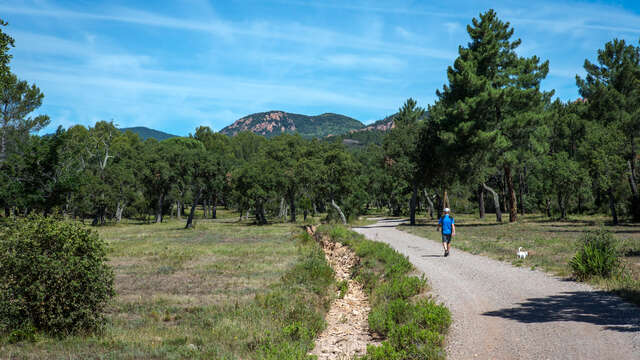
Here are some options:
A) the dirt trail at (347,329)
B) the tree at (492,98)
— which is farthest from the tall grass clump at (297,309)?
the tree at (492,98)

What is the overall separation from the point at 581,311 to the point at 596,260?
14.5ft

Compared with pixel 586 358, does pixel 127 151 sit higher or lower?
higher

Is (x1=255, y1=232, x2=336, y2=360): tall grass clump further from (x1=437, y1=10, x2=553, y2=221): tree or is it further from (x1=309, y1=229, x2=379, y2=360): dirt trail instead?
(x1=437, y1=10, x2=553, y2=221): tree

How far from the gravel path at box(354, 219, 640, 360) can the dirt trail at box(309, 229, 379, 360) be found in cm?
212

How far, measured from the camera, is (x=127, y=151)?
91.2m

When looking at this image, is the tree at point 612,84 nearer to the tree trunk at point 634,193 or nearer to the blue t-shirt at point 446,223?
the tree trunk at point 634,193

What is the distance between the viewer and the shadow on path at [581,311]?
26.9ft

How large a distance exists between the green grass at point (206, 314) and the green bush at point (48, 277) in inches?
16.3

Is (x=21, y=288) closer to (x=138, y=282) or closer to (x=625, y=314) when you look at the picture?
(x=138, y=282)

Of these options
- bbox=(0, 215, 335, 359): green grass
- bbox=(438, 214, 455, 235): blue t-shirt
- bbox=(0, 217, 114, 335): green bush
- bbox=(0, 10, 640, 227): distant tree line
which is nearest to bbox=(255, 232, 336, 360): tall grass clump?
bbox=(0, 215, 335, 359): green grass

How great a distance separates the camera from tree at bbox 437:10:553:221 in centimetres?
3744

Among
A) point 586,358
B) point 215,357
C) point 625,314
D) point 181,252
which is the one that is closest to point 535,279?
point 625,314

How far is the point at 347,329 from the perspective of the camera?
10844mm

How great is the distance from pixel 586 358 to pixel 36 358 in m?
9.38
